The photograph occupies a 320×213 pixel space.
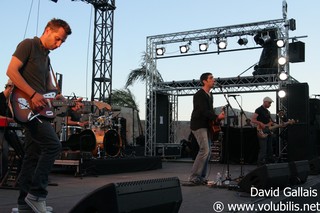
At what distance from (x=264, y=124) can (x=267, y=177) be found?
4692 millimetres

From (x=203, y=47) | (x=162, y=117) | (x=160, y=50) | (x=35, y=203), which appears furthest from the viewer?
(x=162, y=117)

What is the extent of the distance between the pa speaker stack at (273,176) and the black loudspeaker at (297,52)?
24.0 feet

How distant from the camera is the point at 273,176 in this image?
525 cm

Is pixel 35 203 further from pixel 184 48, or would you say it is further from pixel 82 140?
pixel 184 48

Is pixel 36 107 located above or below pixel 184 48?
below

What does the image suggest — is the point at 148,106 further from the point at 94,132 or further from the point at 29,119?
the point at 29,119

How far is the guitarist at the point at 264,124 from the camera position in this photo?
9547 mm

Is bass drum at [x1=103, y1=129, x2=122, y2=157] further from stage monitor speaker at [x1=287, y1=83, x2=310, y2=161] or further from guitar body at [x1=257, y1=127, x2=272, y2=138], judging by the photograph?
stage monitor speaker at [x1=287, y1=83, x2=310, y2=161]

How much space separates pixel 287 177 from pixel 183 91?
1144 centimetres

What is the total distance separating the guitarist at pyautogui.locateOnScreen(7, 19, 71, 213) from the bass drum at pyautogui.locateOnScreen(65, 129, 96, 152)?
19.0 ft

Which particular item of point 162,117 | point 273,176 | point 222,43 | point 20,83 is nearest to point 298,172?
point 273,176

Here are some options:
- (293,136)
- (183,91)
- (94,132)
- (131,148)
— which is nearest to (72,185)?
(94,132)

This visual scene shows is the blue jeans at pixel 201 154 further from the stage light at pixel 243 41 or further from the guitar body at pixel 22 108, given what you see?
the stage light at pixel 243 41

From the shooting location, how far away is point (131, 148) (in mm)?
15469
